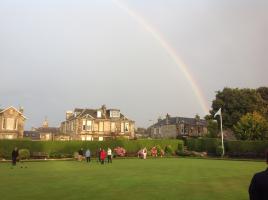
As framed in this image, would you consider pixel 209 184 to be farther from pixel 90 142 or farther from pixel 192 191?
pixel 90 142

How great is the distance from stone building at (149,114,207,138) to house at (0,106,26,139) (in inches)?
1772

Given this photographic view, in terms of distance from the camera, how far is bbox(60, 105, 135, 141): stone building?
278 ft

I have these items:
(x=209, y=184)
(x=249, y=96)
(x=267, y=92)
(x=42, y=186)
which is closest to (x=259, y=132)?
(x=249, y=96)

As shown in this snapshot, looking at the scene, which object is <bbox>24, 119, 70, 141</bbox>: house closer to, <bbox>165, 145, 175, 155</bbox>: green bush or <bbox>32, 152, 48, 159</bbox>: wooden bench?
<bbox>165, 145, 175, 155</bbox>: green bush

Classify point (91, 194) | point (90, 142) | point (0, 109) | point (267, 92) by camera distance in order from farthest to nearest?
point (267, 92) → point (0, 109) → point (90, 142) → point (91, 194)

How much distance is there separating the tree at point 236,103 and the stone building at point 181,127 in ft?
68.3

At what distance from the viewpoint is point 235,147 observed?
202 ft

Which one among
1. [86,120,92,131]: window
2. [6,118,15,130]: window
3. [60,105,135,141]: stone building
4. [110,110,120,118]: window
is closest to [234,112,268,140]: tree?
[60,105,135,141]: stone building

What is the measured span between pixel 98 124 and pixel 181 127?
2970 cm

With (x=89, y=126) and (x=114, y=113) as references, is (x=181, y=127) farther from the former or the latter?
(x=89, y=126)

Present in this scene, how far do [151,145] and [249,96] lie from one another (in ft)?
98.2

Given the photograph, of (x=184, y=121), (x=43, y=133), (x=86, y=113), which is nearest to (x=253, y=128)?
(x=86, y=113)

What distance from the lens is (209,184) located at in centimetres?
1938

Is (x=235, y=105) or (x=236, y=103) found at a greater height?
(x=236, y=103)
